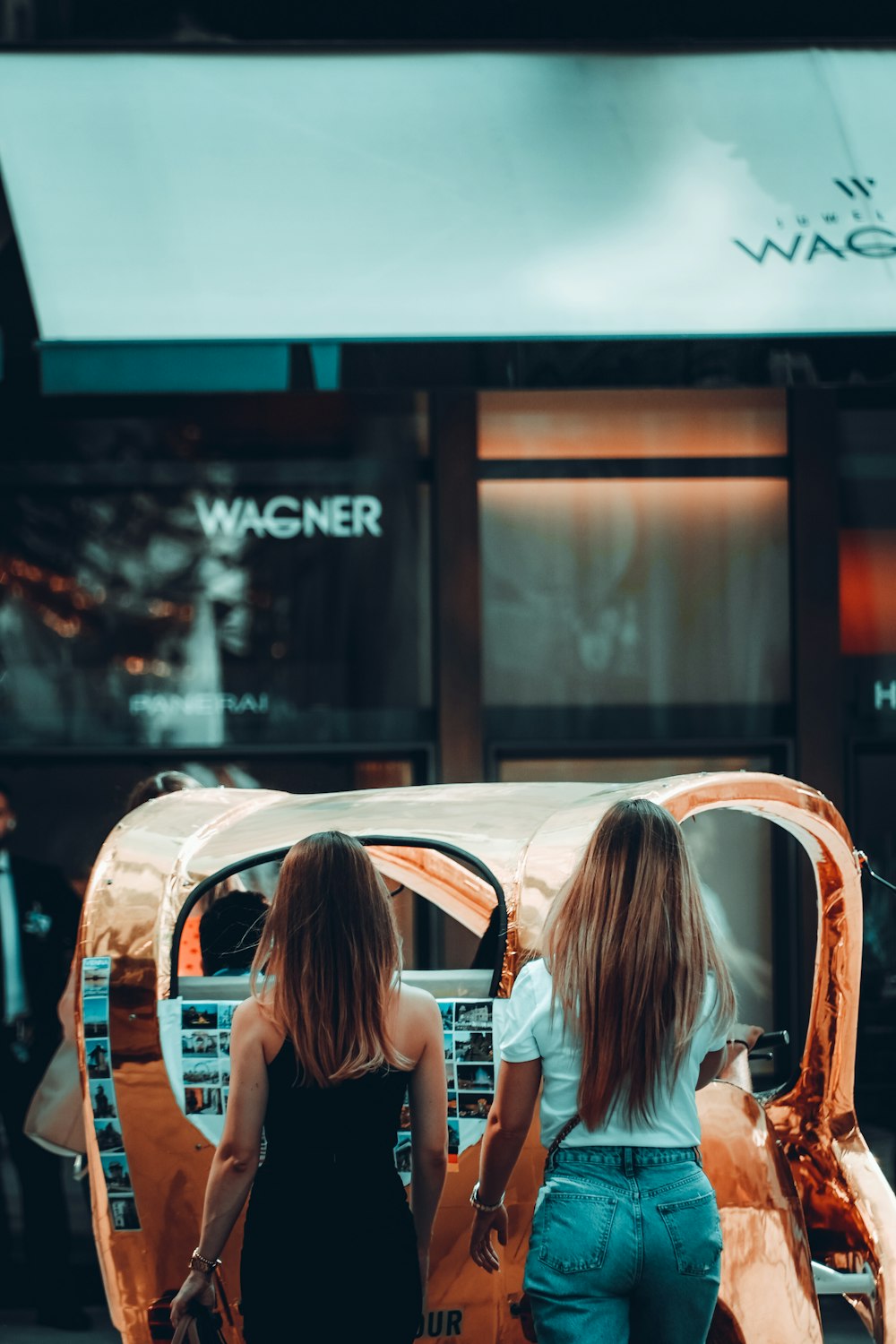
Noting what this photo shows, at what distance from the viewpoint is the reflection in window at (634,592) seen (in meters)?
7.23

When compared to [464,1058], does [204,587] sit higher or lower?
higher

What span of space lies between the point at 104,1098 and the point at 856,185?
5261mm

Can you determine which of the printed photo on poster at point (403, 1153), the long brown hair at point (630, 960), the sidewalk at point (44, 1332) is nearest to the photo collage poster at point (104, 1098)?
the printed photo on poster at point (403, 1153)

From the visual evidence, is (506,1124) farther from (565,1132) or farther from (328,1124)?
(328,1124)

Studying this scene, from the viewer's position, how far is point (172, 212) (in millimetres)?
6602

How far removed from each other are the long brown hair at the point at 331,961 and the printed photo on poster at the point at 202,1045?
80cm

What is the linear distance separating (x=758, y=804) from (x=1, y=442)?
4733mm

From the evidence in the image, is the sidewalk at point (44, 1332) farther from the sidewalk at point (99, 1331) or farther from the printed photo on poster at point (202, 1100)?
the printed photo on poster at point (202, 1100)

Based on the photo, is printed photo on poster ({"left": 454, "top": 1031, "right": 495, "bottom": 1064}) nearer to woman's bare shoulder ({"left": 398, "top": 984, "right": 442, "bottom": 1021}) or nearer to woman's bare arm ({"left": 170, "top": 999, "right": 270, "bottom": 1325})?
woman's bare shoulder ({"left": 398, "top": 984, "right": 442, "bottom": 1021})

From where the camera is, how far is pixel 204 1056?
3799mm

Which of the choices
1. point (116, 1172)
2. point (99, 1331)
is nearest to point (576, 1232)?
point (116, 1172)

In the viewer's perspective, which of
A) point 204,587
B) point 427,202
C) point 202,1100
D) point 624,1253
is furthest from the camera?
point 204,587

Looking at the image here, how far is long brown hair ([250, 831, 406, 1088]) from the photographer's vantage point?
2916 millimetres

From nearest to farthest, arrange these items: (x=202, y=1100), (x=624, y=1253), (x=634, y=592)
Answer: (x=624, y=1253)
(x=202, y=1100)
(x=634, y=592)
